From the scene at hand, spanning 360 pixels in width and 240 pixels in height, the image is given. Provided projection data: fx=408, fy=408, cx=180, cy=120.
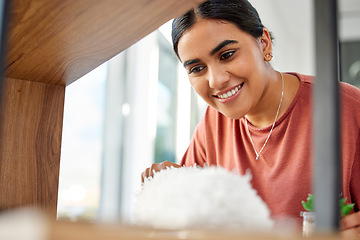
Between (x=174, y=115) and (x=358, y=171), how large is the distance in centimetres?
282

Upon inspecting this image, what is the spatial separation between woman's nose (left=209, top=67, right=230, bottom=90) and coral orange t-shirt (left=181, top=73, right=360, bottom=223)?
0.25 metres

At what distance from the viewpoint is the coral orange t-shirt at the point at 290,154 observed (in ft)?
3.63

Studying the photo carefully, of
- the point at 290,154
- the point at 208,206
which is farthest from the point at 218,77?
the point at 208,206

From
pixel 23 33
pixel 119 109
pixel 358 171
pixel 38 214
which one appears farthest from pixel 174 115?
pixel 38 214

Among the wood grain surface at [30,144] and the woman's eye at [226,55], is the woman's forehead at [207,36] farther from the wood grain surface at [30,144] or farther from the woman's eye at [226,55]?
the wood grain surface at [30,144]

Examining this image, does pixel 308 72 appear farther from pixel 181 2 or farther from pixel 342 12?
pixel 181 2

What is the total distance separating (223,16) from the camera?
44.8 inches

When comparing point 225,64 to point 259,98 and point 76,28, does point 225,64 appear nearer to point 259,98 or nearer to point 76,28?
point 259,98

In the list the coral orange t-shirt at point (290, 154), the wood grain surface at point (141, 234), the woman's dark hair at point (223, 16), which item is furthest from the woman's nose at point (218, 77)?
the wood grain surface at point (141, 234)

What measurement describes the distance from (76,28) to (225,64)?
0.59m

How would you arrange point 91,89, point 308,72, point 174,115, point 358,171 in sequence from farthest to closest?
point 308,72 < point 174,115 < point 91,89 < point 358,171

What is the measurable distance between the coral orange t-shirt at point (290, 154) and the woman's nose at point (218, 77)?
0.25 metres

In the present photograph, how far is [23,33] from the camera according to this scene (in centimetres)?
60

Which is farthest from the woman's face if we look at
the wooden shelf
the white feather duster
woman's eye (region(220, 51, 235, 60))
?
the white feather duster
